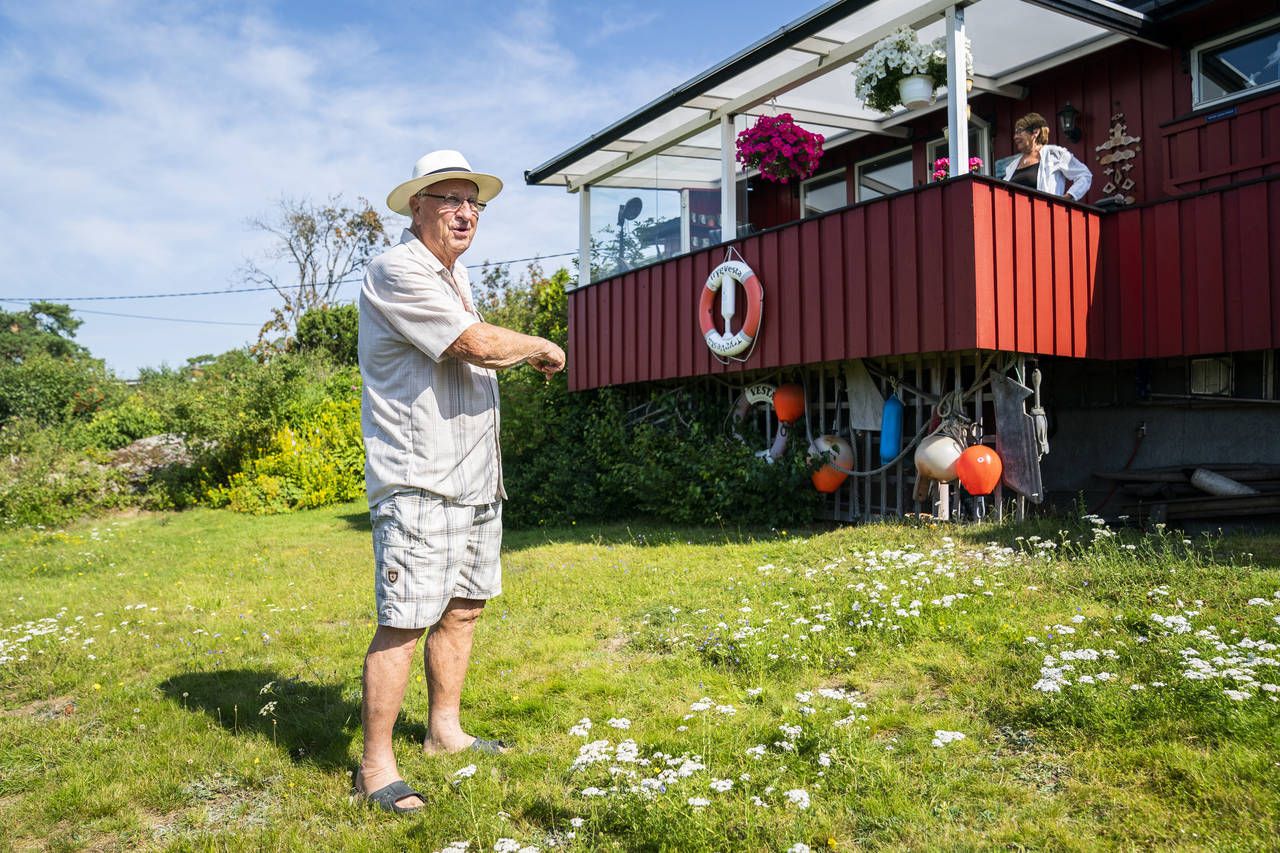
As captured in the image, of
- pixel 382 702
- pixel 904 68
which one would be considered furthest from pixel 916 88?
pixel 382 702

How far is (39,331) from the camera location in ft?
147

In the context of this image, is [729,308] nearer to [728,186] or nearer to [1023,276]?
[728,186]

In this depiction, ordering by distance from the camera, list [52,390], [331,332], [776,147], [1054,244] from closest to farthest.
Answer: [1054,244], [776,147], [52,390], [331,332]

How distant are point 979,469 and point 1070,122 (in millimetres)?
4055

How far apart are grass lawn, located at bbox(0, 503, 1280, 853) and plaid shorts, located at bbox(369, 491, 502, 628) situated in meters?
0.57

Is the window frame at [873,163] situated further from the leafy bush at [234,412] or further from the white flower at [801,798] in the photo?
the leafy bush at [234,412]

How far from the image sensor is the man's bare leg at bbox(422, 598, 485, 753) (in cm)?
304

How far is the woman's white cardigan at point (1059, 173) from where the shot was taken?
725cm

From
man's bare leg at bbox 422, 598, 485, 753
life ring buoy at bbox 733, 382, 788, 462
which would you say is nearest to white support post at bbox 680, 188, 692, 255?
life ring buoy at bbox 733, 382, 788, 462

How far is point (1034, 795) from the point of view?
252cm

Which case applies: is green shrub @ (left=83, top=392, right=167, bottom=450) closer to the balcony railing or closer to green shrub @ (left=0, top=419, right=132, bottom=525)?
green shrub @ (left=0, top=419, right=132, bottom=525)

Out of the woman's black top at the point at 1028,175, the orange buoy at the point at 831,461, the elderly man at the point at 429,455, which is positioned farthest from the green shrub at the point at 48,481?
the woman's black top at the point at 1028,175

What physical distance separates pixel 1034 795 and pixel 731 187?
752cm

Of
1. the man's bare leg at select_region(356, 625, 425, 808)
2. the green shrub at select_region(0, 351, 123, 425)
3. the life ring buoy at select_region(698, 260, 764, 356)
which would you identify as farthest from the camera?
the green shrub at select_region(0, 351, 123, 425)
